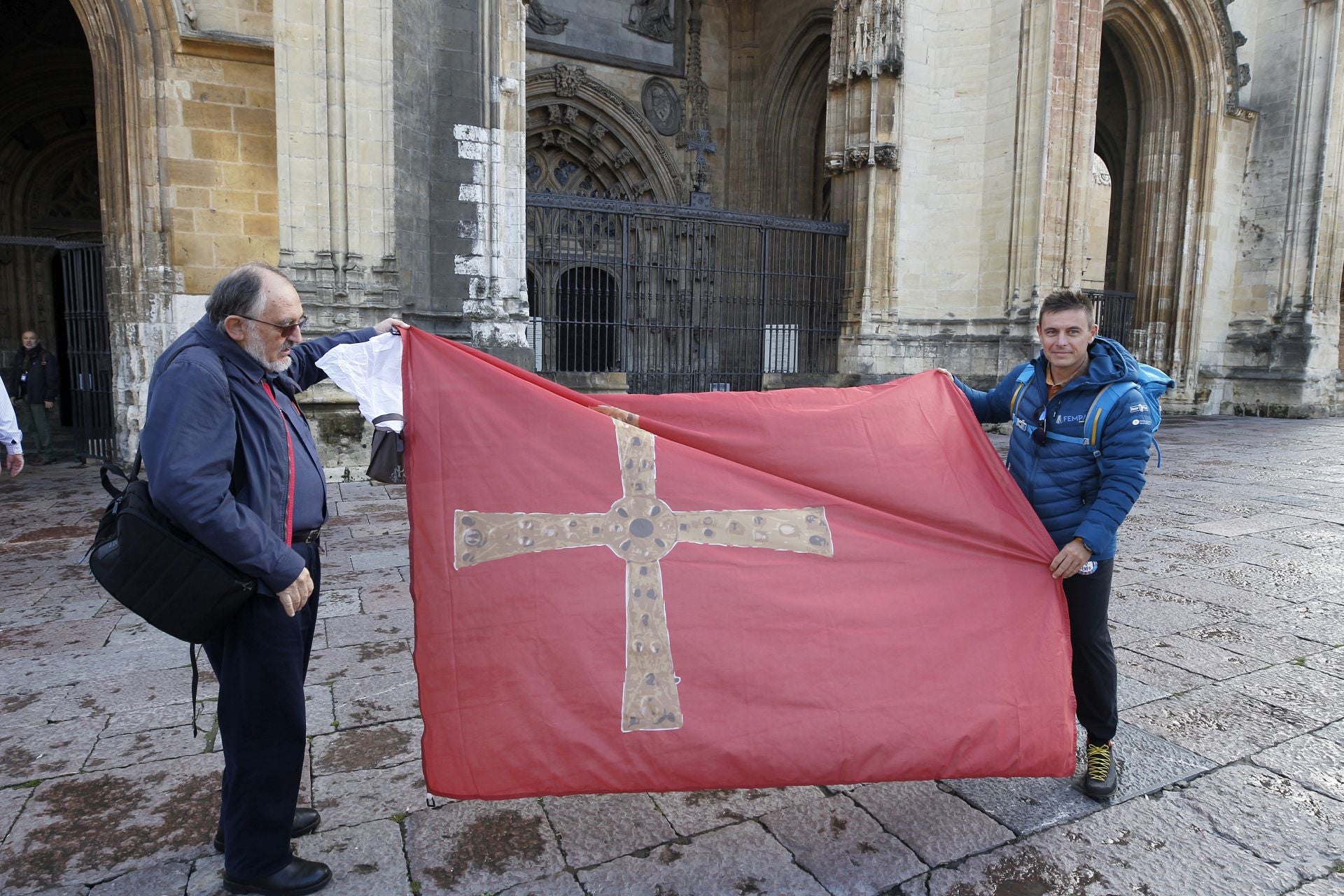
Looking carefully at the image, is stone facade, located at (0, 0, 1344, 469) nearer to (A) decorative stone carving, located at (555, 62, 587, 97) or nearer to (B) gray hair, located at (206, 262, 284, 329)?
(A) decorative stone carving, located at (555, 62, 587, 97)

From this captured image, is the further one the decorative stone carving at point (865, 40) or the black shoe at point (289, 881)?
the decorative stone carving at point (865, 40)

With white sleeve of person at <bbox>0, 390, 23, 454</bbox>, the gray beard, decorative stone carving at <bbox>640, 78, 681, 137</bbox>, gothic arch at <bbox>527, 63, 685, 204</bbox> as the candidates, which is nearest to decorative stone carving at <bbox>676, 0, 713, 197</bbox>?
decorative stone carving at <bbox>640, 78, 681, 137</bbox>

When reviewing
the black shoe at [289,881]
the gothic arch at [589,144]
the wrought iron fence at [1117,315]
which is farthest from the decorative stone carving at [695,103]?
the black shoe at [289,881]

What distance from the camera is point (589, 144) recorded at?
1641cm

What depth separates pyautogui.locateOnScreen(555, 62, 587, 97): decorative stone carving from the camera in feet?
50.7

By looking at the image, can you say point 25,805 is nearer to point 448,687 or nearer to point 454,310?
point 448,687

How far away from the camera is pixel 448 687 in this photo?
7.37ft

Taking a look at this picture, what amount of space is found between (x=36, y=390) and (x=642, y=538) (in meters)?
10.4

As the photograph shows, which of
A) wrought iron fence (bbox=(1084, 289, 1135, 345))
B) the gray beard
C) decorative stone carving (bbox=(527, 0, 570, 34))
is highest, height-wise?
decorative stone carving (bbox=(527, 0, 570, 34))

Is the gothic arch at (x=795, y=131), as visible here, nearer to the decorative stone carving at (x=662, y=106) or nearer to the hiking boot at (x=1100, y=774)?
the decorative stone carving at (x=662, y=106)

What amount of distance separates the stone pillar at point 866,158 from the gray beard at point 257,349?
12241 millimetres

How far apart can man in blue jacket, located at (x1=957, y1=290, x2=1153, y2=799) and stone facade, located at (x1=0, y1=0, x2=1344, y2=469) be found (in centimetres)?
713

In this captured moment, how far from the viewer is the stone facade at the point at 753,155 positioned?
830 cm

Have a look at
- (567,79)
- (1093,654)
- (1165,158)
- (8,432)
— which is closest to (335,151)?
(8,432)
